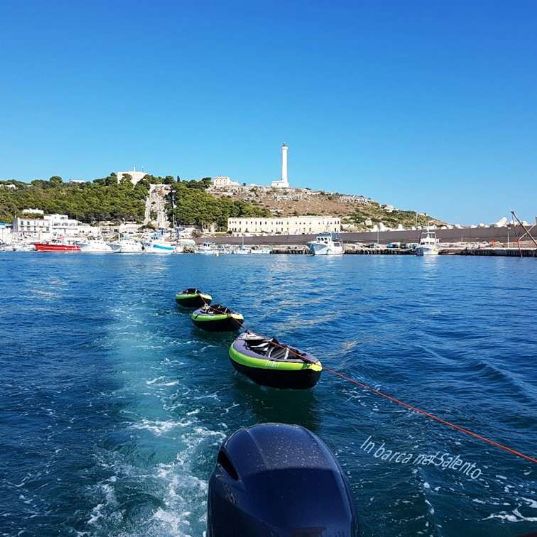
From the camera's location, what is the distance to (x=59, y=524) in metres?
8.70

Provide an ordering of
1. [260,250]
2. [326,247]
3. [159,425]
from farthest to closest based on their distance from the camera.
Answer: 1. [260,250]
2. [326,247]
3. [159,425]

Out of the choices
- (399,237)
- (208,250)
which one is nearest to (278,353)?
(208,250)

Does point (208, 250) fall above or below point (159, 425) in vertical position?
above

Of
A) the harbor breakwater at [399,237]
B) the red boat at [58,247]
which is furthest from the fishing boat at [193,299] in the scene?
the harbor breakwater at [399,237]

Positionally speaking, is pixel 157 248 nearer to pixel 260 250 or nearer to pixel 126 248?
pixel 126 248

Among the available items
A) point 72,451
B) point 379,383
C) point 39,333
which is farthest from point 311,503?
point 39,333

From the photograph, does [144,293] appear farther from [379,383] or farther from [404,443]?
[404,443]

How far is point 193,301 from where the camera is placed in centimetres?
3569

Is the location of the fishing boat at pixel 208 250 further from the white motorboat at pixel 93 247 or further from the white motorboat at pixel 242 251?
the white motorboat at pixel 93 247

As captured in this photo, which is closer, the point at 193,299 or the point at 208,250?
the point at 193,299

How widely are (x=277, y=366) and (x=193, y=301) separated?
826 inches

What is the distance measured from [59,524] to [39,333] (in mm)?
19741

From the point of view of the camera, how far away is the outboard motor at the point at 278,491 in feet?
15.0

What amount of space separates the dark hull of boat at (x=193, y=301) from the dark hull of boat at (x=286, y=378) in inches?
767
